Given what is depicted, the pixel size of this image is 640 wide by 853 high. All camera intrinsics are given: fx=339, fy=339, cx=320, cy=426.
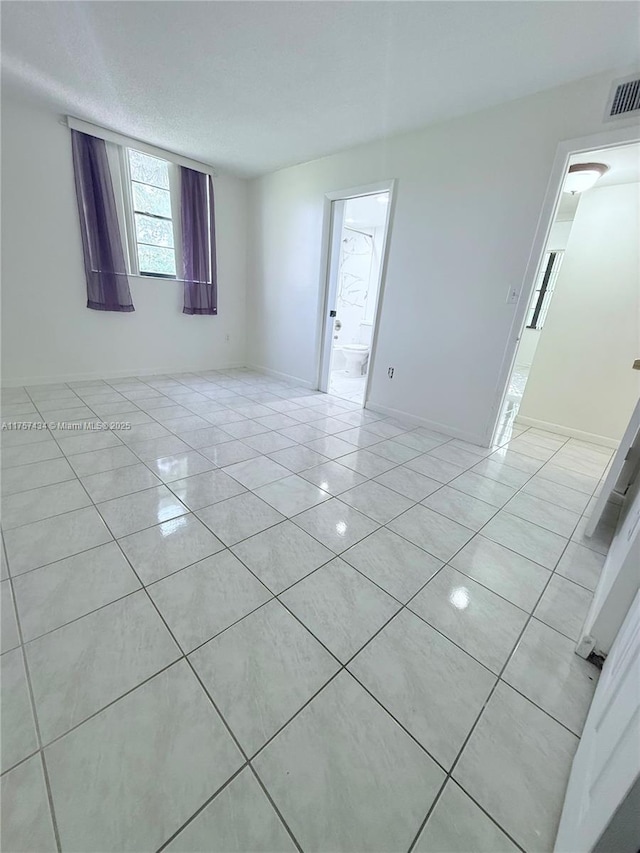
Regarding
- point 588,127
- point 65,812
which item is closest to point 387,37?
point 588,127

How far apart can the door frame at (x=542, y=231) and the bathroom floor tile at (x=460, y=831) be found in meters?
2.61

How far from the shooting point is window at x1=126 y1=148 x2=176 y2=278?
3807mm

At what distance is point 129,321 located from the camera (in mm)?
4148

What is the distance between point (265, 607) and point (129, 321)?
13.3 feet

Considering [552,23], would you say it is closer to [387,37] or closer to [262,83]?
[387,37]

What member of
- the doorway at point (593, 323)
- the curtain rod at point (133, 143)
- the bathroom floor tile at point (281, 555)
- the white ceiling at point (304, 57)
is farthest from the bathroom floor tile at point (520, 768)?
the curtain rod at point (133, 143)

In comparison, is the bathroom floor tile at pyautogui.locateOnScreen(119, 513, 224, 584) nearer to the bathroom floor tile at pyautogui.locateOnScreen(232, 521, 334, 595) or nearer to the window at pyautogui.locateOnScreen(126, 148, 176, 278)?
the bathroom floor tile at pyautogui.locateOnScreen(232, 521, 334, 595)

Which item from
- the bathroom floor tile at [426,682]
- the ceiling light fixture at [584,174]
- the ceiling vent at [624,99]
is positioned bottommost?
the bathroom floor tile at [426,682]

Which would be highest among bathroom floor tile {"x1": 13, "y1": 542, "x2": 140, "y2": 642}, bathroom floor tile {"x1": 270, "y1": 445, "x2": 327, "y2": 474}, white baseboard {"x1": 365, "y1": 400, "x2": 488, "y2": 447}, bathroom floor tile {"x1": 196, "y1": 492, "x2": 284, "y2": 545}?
white baseboard {"x1": 365, "y1": 400, "x2": 488, "y2": 447}

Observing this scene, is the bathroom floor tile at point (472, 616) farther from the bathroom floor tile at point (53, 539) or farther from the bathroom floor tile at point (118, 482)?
the bathroom floor tile at point (118, 482)

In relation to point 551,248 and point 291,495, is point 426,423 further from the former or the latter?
point 551,248

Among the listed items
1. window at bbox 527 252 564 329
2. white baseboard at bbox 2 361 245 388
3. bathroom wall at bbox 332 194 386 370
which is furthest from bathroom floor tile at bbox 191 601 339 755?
window at bbox 527 252 564 329

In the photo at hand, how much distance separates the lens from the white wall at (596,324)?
3141 millimetres

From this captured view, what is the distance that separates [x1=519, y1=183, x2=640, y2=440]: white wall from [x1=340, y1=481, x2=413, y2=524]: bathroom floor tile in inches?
104
